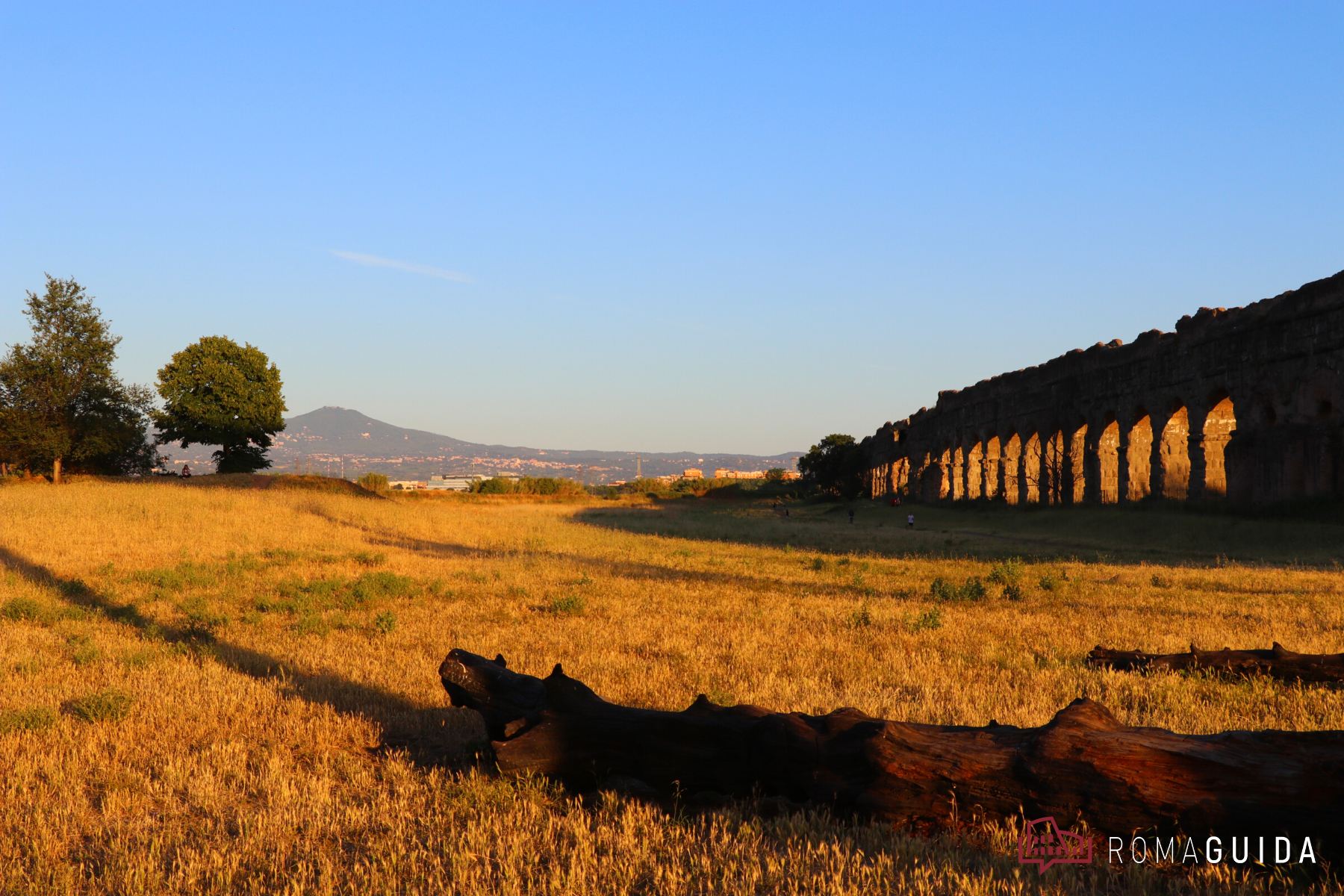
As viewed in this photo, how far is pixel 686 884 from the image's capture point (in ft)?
10.5

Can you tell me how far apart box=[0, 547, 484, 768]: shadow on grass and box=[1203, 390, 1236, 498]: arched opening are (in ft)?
92.3

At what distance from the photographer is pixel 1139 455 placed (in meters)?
32.1

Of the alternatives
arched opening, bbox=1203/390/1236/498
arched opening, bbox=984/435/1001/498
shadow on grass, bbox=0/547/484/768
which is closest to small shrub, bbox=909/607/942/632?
shadow on grass, bbox=0/547/484/768

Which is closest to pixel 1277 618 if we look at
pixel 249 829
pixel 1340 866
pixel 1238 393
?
pixel 1340 866

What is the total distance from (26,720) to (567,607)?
17.5ft

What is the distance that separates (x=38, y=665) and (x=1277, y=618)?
1168 cm

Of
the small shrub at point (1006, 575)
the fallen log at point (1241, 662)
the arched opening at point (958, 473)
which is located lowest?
the small shrub at point (1006, 575)

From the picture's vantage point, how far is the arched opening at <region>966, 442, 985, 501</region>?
4572 centimetres

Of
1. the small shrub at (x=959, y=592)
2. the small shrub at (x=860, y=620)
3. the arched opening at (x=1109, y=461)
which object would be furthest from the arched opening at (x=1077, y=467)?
the small shrub at (x=860, y=620)

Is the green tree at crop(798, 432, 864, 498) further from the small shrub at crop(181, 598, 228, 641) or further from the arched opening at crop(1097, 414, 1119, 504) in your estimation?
the small shrub at crop(181, 598, 228, 641)

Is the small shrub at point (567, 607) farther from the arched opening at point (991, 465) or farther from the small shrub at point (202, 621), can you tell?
the arched opening at point (991, 465)

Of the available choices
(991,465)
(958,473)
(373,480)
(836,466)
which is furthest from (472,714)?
(836,466)

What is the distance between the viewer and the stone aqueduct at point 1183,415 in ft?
75.0

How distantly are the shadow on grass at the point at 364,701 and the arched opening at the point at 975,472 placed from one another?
42.5 metres
